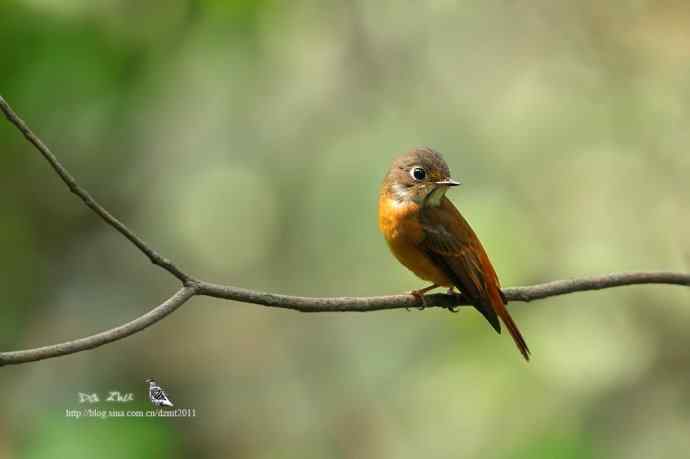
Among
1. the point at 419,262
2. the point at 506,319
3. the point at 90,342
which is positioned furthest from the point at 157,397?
the point at 90,342

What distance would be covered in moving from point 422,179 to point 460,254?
0.49m

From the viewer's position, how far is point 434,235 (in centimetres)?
479

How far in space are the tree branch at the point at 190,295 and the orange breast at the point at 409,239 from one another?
0.30 m

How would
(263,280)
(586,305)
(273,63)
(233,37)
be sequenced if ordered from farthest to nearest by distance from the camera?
1. (263,280)
2. (273,63)
3. (586,305)
4. (233,37)

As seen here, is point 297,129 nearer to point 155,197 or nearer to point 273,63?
point 273,63

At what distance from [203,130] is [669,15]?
11.3ft

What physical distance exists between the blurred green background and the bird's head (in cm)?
40

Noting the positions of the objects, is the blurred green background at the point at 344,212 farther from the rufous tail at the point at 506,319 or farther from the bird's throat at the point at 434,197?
the rufous tail at the point at 506,319

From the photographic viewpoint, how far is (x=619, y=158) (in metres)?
6.24

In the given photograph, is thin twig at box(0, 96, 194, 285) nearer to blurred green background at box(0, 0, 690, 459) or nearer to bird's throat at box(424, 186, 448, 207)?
blurred green background at box(0, 0, 690, 459)

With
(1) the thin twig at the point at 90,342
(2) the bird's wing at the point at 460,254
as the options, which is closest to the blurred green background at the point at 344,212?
(2) the bird's wing at the point at 460,254

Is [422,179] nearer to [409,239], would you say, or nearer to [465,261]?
[409,239]

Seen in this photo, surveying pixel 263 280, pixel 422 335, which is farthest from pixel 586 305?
pixel 263 280

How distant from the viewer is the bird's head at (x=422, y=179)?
4.94 metres
